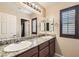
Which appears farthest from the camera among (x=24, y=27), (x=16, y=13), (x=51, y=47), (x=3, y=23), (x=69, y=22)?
(x=51, y=47)

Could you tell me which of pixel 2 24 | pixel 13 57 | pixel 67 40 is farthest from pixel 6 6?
pixel 67 40

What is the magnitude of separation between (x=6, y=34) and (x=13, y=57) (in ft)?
2.77

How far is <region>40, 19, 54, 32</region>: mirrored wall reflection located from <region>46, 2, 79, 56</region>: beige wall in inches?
6.8

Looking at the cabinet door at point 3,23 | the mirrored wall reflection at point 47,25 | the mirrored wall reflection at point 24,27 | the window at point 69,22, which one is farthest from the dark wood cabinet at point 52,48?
the cabinet door at point 3,23

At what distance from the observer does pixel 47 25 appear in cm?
356

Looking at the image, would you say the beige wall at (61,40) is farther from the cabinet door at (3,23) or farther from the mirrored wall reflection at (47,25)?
the cabinet door at (3,23)

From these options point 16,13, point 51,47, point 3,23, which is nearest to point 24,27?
point 16,13

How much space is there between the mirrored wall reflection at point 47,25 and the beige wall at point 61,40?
0.57ft

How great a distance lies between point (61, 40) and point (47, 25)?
937mm

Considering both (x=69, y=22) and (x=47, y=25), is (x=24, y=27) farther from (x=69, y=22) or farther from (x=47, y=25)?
(x=69, y=22)

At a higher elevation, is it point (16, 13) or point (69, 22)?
point (16, 13)

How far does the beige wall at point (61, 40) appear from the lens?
2579 millimetres

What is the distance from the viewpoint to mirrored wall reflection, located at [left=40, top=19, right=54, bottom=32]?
135 inches

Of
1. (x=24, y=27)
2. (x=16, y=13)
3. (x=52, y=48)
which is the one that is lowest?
(x=52, y=48)
